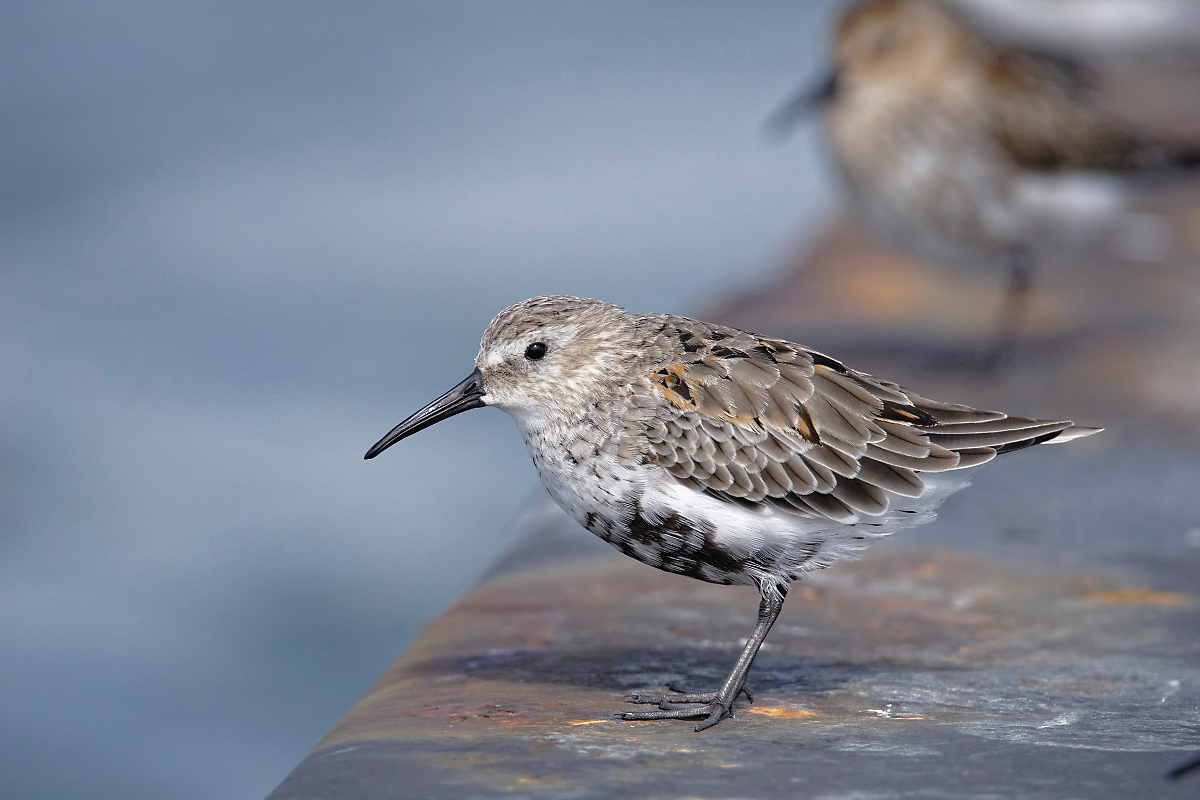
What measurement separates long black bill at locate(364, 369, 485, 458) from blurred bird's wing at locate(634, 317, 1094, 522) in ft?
1.97

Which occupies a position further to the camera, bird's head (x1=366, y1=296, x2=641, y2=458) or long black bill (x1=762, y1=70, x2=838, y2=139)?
long black bill (x1=762, y1=70, x2=838, y2=139)

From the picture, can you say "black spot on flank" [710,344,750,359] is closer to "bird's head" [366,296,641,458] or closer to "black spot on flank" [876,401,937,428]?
"bird's head" [366,296,641,458]

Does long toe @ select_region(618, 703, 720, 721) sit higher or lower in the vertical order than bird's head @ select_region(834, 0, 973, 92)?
lower

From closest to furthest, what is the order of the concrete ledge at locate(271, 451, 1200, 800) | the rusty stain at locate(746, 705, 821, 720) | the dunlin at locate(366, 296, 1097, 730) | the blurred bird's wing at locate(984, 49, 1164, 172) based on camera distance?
the concrete ledge at locate(271, 451, 1200, 800)
the rusty stain at locate(746, 705, 821, 720)
the dunlin at locate(366, 296, 1097, 730)
the blurred bird's wing at locate(984, 49, 1164, 172)

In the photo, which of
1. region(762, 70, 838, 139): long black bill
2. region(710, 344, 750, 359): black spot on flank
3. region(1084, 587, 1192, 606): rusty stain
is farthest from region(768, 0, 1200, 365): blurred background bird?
region(710, 344, 750, 359): black spot on flank

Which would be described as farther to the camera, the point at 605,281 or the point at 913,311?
the point at 605,281

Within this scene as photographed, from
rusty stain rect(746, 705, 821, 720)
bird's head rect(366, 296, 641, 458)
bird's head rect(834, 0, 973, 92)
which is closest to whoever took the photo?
rusty stain rect(746, 705, 821, 720)

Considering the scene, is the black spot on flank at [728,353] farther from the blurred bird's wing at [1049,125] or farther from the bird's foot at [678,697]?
the blurred bird's wing at [1049,125]

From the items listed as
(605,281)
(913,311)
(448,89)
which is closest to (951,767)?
(913,311)

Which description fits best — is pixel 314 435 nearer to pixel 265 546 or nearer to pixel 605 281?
pixel 265 546

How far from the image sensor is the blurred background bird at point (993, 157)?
804cm

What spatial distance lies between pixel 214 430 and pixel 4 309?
274cm

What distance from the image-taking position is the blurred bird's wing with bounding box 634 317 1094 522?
421cm

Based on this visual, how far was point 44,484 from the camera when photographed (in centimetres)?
1048
